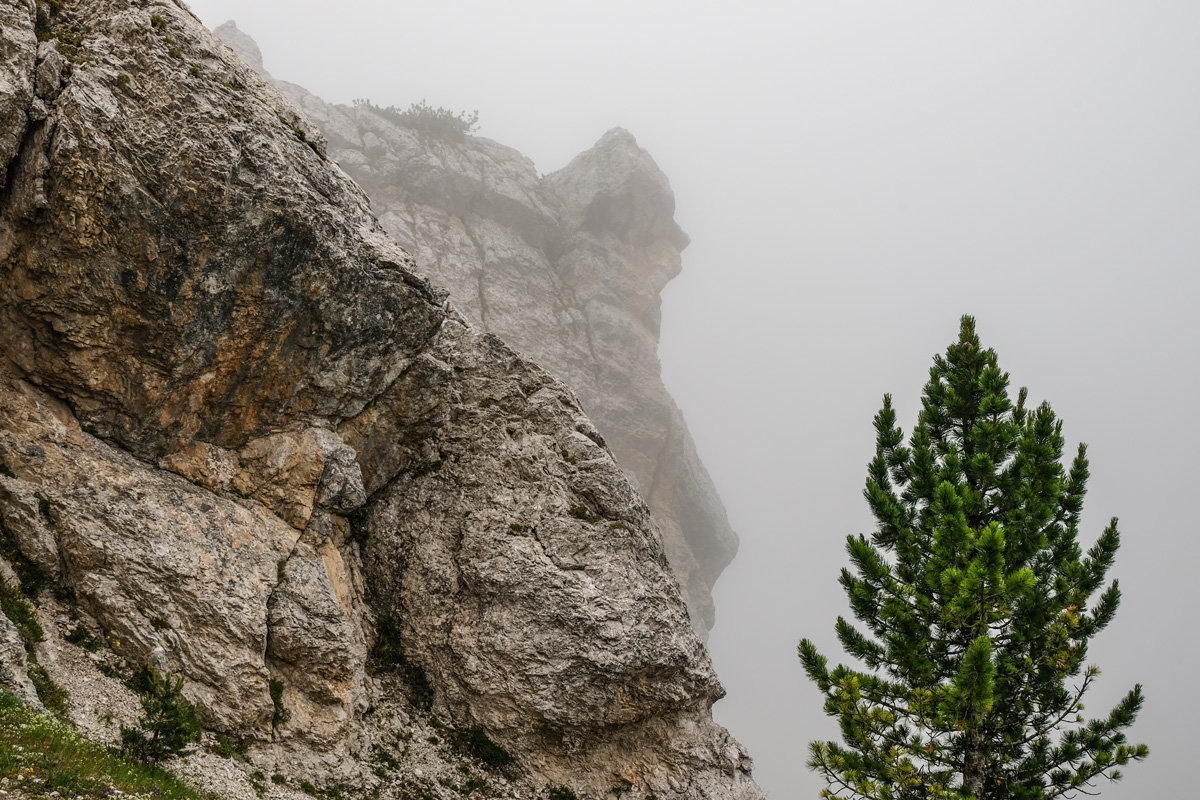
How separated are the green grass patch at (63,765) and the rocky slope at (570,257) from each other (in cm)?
5471

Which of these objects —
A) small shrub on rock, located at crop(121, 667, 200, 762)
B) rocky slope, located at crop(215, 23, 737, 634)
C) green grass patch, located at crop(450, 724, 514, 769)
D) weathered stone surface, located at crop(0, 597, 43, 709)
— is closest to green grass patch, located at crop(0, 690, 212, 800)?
small shrub on rock, located at crop(121, 667, 200, 762)

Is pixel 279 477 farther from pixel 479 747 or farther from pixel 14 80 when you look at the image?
pixel 14 80

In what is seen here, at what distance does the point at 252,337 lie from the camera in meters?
22.6

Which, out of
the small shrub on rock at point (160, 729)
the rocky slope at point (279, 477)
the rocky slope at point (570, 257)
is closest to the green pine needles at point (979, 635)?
the rocky slope at point (279, 477)

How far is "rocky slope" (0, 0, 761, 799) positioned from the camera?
1900cm

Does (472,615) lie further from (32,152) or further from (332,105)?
(332,105)

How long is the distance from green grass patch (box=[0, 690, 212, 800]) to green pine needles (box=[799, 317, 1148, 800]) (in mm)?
14927

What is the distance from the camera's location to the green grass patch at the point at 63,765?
11.4m

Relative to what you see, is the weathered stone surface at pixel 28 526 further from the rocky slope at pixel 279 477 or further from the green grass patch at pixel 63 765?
the green grass patch at pixel 63 765

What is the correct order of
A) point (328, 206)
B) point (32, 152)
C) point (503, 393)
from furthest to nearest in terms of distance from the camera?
1. point (503, 393)
2. point (328, 206)
3. point (32, 152)

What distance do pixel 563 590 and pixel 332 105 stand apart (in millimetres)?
70650

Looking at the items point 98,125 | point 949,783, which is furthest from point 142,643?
point 949,783

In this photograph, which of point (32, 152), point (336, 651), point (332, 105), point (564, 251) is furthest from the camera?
point (564, 251)

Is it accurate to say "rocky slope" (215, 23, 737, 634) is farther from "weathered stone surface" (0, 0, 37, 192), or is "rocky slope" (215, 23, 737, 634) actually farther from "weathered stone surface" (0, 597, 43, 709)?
"weathered stone surface" (0, 597, 43, 709)
